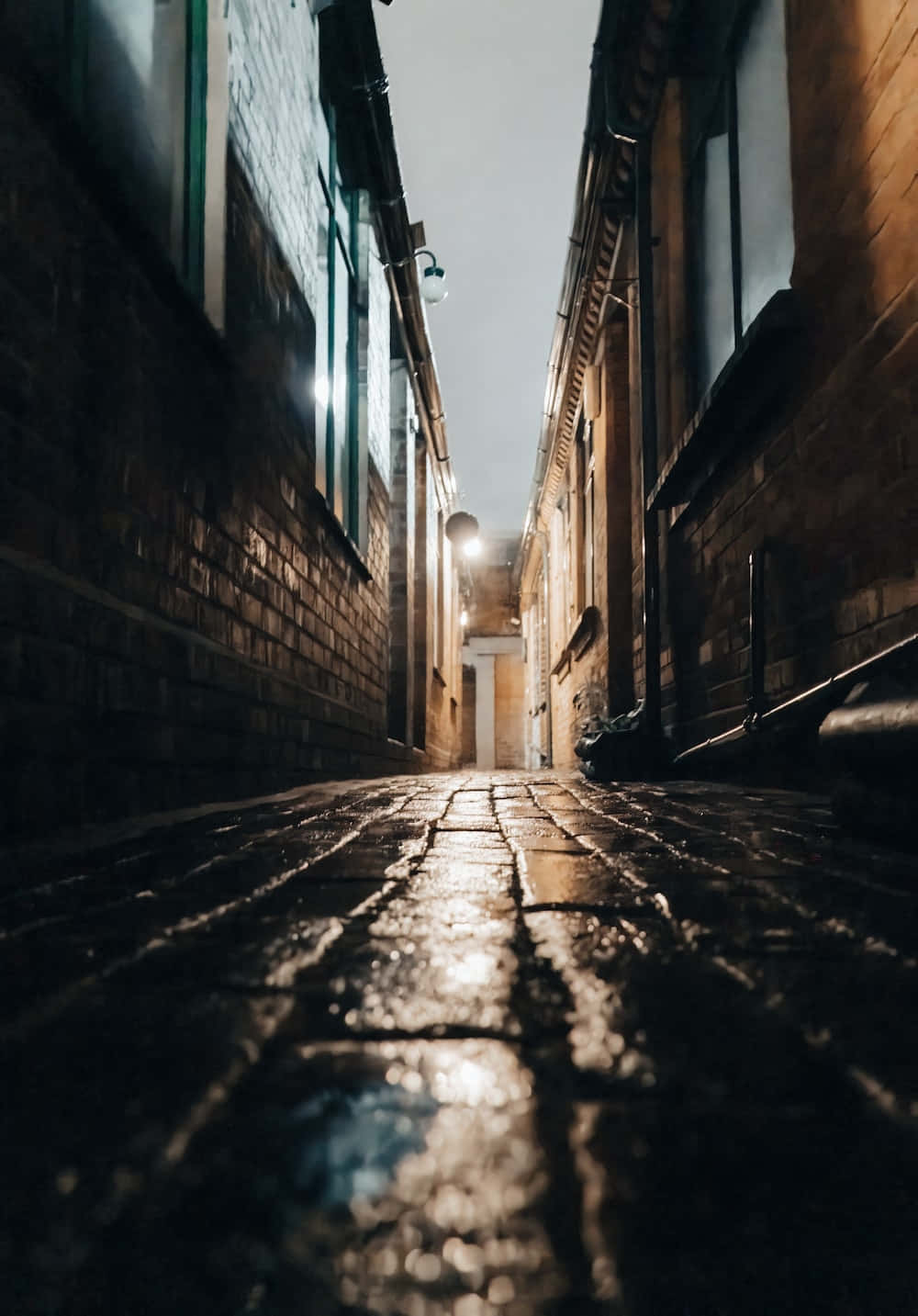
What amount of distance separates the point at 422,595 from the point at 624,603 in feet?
12.4

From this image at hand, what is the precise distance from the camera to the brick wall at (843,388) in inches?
88.8

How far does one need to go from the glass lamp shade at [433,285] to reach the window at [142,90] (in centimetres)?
651

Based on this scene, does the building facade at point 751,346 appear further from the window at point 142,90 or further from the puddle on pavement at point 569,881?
the window at point 142,90

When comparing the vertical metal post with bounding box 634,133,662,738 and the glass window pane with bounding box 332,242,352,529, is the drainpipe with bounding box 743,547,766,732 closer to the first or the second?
the vertical metal post with bounding box 634,133,662,738

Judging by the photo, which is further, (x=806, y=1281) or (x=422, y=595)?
(x=422, y=595)

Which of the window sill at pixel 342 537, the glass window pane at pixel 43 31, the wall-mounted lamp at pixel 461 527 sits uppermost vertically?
the wall-mounted lamp at pixel 461 527

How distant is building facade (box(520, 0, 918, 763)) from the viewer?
2.37m

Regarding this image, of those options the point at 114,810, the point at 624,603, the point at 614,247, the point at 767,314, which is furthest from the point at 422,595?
the point at 114,810

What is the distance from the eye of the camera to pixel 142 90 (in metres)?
2.42

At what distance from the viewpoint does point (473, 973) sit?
93 centimetres

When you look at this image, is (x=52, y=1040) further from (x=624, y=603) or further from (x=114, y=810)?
(x=624, y=603)

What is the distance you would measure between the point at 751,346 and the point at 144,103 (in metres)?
2.23

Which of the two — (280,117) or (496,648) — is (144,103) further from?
(496,648)

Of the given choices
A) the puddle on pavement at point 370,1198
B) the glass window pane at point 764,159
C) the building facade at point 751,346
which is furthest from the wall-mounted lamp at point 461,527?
the puddle on pavement at point 370,1198
